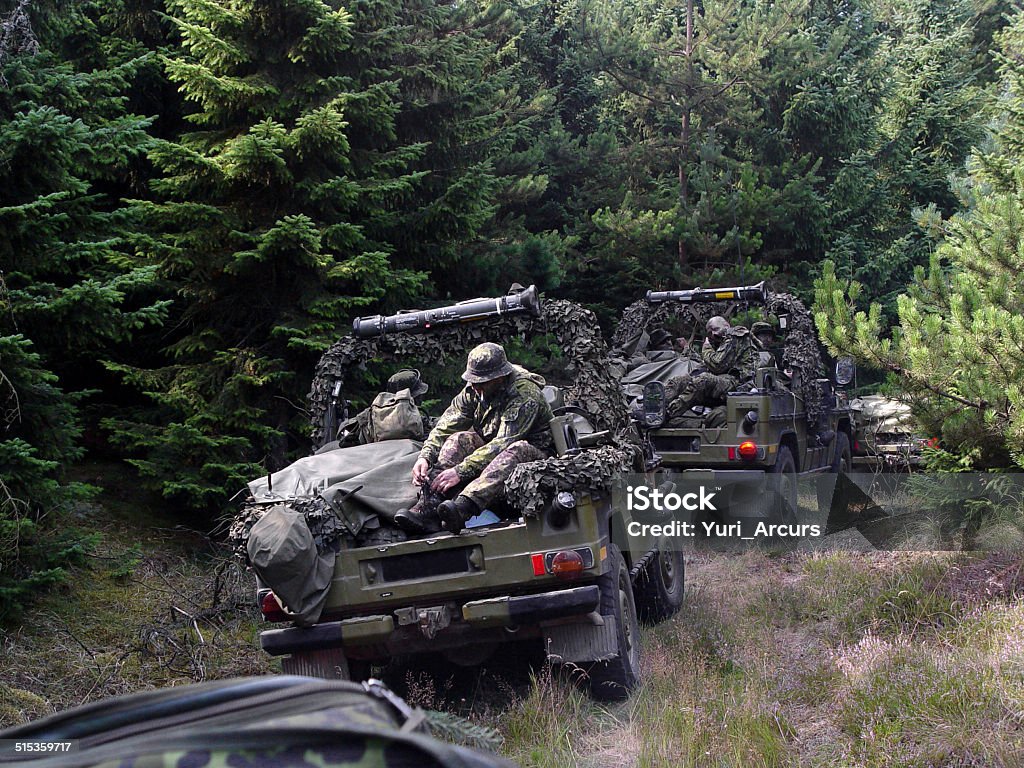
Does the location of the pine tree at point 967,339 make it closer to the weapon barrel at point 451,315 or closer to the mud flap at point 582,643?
the weapon barrel at point 451,315

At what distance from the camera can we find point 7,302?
6828 millimetres

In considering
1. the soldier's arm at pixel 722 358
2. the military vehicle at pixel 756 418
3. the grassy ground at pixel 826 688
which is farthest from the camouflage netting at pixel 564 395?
the soldier's arm at pixel 722 358

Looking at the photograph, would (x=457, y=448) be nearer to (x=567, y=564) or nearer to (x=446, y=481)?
(x=446, y=481)

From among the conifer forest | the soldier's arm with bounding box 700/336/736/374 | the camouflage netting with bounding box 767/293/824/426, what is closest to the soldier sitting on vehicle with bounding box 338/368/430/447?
the conifer forest

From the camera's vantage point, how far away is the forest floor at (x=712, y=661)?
16.7ft

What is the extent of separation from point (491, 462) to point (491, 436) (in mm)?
661

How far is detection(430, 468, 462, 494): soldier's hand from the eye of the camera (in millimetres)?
6371

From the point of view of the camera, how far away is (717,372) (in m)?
11.5

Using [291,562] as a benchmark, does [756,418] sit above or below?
below

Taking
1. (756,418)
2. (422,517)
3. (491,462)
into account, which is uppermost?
(491,462)

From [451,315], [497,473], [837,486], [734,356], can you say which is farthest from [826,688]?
[837,486]

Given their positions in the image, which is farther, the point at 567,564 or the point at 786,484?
the point at 786,484

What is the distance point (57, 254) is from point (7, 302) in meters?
0.58

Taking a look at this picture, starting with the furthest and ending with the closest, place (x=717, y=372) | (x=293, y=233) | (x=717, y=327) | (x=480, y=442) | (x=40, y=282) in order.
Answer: (x=717, y=327)
(x=717, y=372)
(x=293, y=233)
(x=40, y=282)
(x=480, y=442)
